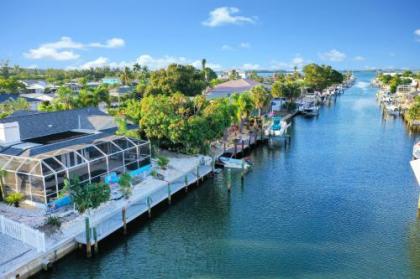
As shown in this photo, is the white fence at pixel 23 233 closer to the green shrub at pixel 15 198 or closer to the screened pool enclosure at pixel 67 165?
the screened pool enclosure at pixel 67 165

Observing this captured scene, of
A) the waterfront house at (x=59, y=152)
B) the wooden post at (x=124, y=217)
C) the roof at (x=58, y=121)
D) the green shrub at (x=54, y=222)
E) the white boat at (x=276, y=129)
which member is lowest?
the wooden post at (x=124, y=217)

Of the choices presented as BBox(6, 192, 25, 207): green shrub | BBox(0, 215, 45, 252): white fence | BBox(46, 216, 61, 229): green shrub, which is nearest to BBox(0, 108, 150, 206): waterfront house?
BBox(6, 192, 25, 207): green shrub

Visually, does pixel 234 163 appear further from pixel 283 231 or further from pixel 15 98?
pixel 15 98

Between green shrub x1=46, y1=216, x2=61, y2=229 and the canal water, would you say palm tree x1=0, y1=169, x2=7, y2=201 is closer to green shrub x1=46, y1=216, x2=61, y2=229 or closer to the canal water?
green shrub x1=46, y1=216, x2=61, y2=229

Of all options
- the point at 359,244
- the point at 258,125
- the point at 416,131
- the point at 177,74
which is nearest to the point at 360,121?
the point at 416,131

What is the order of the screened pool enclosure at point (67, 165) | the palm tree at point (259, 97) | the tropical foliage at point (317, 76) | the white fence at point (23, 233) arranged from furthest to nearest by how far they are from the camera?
the tropical foliage at point (317, 76)
the palm tree at point (259, 97)
the screened pool enclosure at point (67, 165)
the white fence at point (23, 233)

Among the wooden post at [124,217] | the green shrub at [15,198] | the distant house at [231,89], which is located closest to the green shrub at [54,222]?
the wooden post at [124,217]

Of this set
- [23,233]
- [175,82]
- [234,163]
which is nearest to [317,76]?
[175,82]
